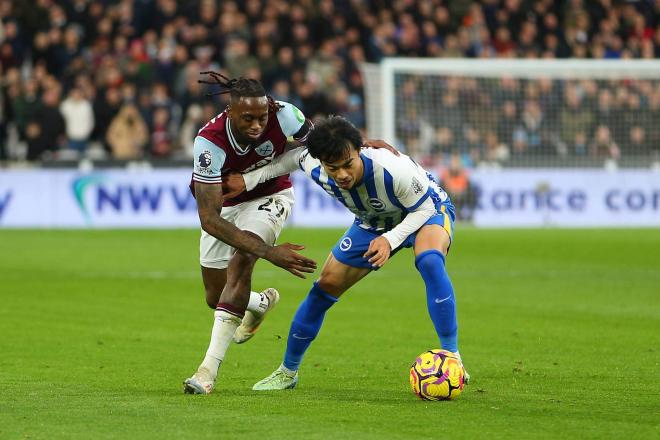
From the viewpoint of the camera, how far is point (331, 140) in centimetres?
756

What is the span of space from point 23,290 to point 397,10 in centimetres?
1588

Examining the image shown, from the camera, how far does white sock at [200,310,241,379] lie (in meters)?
7.96

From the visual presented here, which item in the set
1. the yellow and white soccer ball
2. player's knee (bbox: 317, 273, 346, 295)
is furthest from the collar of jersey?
the yellow and white soccer ball

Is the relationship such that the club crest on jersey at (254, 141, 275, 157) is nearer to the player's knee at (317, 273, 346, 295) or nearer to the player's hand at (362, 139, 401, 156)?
the player's hand at (362, 139, 401, 156)

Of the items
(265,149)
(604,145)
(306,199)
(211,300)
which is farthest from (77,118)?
(265,149)

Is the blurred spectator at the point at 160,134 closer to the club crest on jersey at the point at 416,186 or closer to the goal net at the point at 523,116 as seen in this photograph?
the goal net at the point at 523,116

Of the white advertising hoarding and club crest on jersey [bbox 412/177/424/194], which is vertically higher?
club crest on jersey [bbox 412/177/424/194]

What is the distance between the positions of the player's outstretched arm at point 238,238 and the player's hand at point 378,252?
1.13 ft

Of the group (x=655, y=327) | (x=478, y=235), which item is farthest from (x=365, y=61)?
(x=655, y=327)

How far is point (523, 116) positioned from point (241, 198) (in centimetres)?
1733

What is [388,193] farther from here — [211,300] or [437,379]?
[211,300]

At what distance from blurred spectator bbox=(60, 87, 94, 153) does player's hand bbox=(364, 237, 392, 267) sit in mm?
17153

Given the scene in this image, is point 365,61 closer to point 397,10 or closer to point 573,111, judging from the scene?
point 397,10

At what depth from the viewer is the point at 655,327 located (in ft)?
38.3
